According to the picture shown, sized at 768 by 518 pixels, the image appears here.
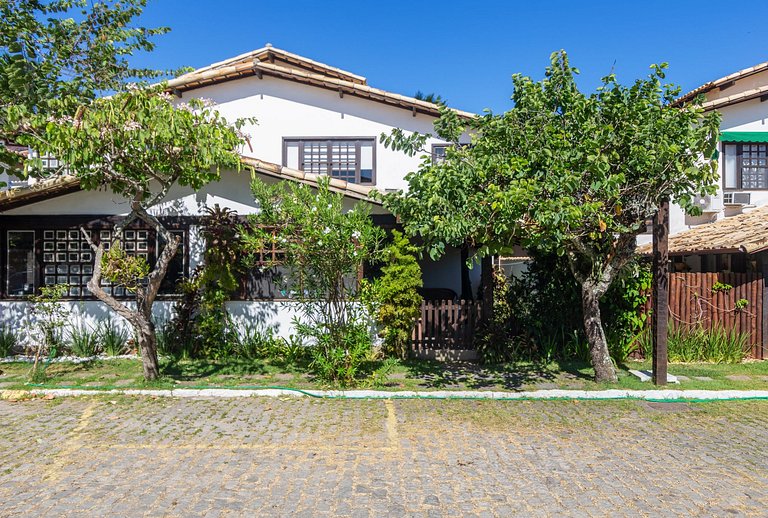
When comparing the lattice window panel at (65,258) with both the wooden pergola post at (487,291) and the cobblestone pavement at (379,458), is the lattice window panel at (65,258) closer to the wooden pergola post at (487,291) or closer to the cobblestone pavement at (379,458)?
the cobblestone pavement at (379,458)

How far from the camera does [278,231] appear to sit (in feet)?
27.4

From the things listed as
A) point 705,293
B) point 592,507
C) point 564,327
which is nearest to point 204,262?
point 564,327

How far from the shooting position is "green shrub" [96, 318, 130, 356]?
10.8 metres

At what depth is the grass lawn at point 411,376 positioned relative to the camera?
874cm

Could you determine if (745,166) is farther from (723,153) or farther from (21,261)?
(21,261)

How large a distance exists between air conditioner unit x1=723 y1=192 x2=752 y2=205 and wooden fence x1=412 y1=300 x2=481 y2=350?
901 centimetres

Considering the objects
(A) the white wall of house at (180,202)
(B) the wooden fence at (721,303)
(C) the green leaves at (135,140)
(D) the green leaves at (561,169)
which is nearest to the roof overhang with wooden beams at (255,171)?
(A) the white wall of house at (180,202)

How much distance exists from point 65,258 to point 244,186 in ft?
12.7

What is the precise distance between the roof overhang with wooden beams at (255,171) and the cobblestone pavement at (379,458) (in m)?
3.85

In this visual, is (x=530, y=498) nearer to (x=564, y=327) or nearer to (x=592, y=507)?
(x=592, y=507)

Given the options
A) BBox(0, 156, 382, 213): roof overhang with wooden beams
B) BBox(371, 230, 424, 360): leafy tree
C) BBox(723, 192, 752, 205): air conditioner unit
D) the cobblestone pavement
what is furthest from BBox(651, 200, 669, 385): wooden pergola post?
BBox(723, 192, 752, 205): air conditioner unit

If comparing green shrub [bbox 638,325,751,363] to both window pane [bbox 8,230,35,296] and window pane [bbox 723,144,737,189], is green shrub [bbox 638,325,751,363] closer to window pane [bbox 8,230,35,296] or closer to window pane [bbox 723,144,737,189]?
window pane [bbox 723,144,737,189]

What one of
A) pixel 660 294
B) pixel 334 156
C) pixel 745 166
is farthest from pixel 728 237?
pixel 334 156

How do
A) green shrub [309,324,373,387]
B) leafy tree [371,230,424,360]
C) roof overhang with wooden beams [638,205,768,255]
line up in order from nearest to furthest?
green shrub [309,324,373,387] < leafy tree [371,230,424,360] < roof overhang with wooden beams [638,205,768,255]
